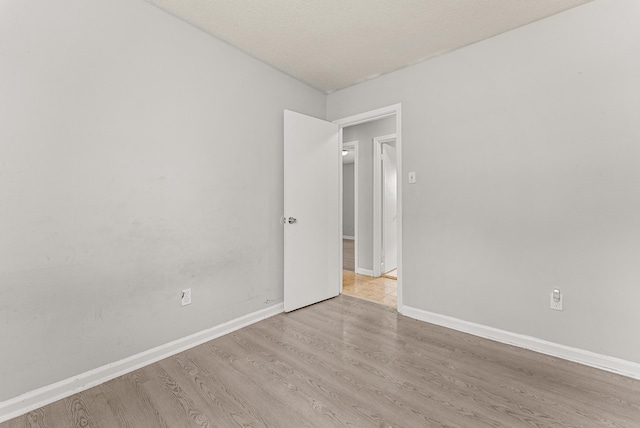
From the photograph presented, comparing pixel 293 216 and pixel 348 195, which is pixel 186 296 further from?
pixel 348 195

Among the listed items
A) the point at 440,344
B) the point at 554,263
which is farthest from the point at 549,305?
the point at 440,344

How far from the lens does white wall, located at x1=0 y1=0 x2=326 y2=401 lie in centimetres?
159

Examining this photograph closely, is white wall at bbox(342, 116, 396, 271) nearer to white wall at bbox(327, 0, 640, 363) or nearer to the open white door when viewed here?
the open white door

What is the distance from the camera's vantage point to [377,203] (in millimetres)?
4363

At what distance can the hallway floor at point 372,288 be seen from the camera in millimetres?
3457

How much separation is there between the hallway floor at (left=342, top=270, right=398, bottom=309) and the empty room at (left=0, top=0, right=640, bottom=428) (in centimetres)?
34

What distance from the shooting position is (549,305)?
2201 millimetres

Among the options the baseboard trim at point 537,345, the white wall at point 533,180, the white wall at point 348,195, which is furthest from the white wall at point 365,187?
the white wall at point 348,195

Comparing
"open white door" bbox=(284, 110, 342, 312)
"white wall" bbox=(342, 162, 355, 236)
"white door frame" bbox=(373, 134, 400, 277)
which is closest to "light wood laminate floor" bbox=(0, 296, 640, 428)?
"open white door" bbox=(284, 110, 342, 312)

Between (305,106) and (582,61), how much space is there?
241 centimetres

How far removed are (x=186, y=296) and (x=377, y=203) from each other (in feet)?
9.63

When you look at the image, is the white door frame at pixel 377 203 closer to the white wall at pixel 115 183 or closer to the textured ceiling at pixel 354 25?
the textured ceiling at pixel 354 25

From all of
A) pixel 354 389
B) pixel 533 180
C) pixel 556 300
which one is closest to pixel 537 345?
pixel 556 300

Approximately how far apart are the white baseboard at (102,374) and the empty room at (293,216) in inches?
Answer: 0.5
